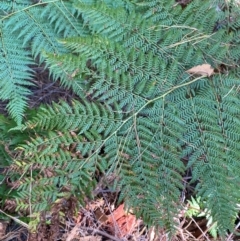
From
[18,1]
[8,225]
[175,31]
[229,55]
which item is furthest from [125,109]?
[8,225]

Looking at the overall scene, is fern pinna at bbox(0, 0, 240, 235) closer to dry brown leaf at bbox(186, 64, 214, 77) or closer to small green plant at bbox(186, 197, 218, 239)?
dry brown leaf at bbox(186, 64, 214, 77)

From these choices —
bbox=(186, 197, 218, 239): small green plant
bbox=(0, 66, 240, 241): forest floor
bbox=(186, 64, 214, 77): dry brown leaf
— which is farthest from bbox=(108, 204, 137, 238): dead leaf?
bbox=(186, 64, 214, 77): dry brown leaf

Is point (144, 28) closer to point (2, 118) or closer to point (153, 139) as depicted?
point (153, 139)

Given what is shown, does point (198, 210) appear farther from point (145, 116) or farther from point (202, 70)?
point (202, 70)

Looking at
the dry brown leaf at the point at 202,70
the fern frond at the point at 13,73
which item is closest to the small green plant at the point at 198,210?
the dry brown leaf at the point at 202,70

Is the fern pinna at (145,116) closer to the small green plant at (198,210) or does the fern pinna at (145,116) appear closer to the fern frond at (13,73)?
the fern frond at (13,73)
